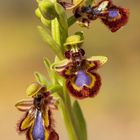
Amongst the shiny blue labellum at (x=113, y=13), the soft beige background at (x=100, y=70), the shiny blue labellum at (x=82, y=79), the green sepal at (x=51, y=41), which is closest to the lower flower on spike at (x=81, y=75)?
the shiny blue labellum at (x=82, y=79)

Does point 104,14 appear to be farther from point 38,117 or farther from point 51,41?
point 38,117

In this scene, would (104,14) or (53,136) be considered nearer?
(53,136)

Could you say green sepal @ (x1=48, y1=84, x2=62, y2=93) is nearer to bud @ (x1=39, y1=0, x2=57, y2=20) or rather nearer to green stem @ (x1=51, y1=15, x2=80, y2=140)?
green stem @ (x1=51, y1=15, x2=80, y2=140)

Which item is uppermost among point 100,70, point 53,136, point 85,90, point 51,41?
point 100,70

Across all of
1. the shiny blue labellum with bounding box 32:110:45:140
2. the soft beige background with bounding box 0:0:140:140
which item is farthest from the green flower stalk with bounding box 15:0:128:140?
the soft beige background with bounding box 0:0:140:140

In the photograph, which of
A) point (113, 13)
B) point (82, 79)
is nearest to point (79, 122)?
point (82, 79)

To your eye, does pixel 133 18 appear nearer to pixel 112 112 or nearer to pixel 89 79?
pixel 112 112

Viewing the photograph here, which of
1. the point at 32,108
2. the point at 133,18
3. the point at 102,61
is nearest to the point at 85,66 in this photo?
the point at 102,61
